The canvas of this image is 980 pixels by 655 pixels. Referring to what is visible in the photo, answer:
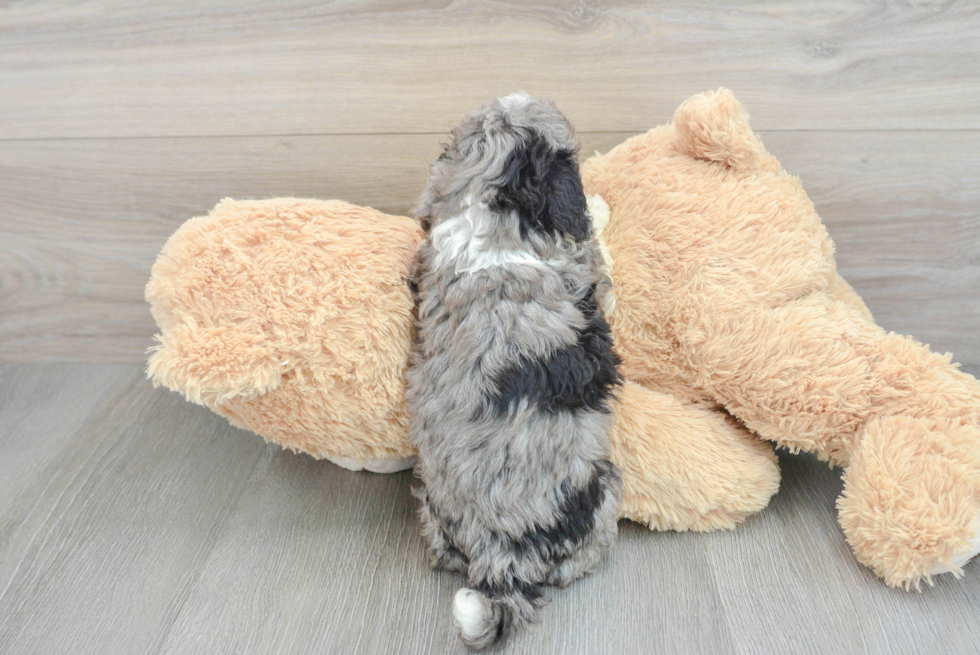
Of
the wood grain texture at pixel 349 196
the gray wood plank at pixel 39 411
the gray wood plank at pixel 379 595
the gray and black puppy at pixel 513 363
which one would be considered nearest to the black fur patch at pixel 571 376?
the gray and black puppy at pixel 513 363

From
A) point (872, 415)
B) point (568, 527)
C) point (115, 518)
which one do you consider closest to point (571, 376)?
point (568, 527)

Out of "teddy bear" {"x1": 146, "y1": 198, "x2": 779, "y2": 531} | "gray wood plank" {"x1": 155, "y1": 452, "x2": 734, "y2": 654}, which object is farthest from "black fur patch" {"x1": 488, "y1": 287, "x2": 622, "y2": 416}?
"gray wood plank" {"x1": 155, "y1": 452, "x2": 734, "y2": 654}

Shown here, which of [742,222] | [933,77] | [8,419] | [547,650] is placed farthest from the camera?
[8,419]

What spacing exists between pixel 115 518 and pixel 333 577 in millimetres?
377

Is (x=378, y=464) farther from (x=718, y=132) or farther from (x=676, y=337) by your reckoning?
(x=718, y=132)

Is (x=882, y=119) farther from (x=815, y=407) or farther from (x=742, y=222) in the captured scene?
(x=815, y=407)

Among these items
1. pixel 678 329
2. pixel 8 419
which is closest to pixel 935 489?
pixel 678 329

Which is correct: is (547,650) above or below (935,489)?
below

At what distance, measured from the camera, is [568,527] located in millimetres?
783

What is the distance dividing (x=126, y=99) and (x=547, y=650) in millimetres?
1074

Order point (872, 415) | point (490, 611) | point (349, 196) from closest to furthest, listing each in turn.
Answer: point (490, 611) < point (872, 415) < point (349, 196)

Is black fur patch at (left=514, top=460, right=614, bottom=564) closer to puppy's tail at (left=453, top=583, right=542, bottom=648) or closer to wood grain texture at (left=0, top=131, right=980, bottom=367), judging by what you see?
puppy's tail at (left=453, top=583, right=542, bottom=648)

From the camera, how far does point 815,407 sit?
85cm

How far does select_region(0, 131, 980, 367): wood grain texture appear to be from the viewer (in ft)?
3.58
